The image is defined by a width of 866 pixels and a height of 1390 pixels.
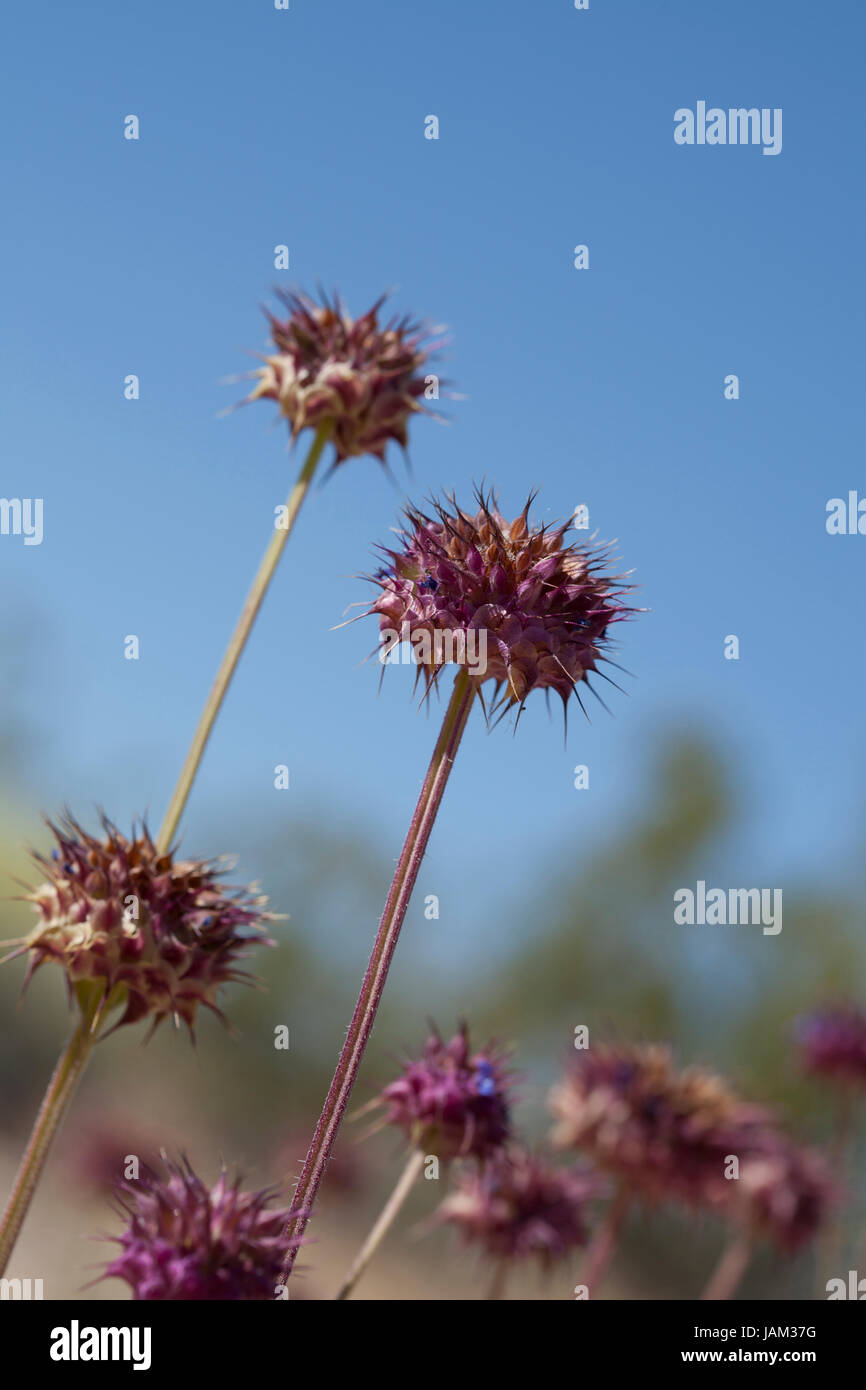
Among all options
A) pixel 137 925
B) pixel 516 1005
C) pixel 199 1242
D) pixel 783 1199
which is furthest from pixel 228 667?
pixel 516 1005

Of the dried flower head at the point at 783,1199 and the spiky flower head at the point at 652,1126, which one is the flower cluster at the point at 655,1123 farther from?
the dried flower head at the point at 783,1199

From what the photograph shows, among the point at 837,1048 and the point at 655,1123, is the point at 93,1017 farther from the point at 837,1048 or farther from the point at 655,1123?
the point at 837,1048

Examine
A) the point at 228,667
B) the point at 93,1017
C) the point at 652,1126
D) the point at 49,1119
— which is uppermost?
the point at 228,667

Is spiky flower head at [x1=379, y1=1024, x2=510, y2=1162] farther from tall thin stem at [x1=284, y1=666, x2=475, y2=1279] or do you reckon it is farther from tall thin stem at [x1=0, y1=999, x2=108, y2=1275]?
tall thin stem at [x1=0, y1=999, x2=108, y2=1275]

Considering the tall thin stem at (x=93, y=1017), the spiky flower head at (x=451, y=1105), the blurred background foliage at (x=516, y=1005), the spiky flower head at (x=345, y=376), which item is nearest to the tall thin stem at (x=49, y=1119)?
the tall thin stem at (x=93, y=1017)

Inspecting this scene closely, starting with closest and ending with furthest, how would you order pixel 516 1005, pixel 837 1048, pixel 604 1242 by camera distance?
pixel 604 1242 < pixel 837 1048 < pixel 516 1005

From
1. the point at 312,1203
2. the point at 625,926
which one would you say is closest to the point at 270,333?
the point at 312,1203
